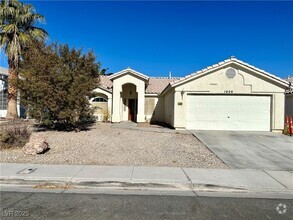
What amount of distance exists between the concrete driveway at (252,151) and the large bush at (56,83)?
697cm

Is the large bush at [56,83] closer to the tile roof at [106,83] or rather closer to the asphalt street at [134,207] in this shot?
the asphalt street at [134,207]

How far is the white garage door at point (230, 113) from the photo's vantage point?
15.8 meters

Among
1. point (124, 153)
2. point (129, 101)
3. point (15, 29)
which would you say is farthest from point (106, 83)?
point (124, 153)

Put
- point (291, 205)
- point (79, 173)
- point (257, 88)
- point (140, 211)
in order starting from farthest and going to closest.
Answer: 1. point (257, 88)
2. point (79, 173)
3. point (291, 205)
4. point (140, 211)

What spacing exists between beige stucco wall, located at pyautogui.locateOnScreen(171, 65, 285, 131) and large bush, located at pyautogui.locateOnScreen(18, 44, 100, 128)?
5561 mm

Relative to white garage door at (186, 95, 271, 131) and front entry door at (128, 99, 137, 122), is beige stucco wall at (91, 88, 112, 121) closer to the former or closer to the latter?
front entry door at (128, 99, 137, 122)

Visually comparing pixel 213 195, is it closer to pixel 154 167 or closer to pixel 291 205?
pixel 291 205

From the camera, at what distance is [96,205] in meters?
4.66

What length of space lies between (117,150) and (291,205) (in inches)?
246

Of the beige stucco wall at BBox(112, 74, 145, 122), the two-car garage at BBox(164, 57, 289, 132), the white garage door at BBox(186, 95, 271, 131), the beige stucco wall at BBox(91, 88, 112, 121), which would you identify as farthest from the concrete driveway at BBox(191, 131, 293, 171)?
the beige stucco wall at BBox(91, 88, 112, 121)

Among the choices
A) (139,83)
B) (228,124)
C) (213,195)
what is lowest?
(213,195)

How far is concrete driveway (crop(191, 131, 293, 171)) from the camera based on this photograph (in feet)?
26.4

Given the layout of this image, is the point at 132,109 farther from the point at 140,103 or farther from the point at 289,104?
the point at 289,104

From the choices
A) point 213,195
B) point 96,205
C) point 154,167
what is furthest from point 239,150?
point 96,205
